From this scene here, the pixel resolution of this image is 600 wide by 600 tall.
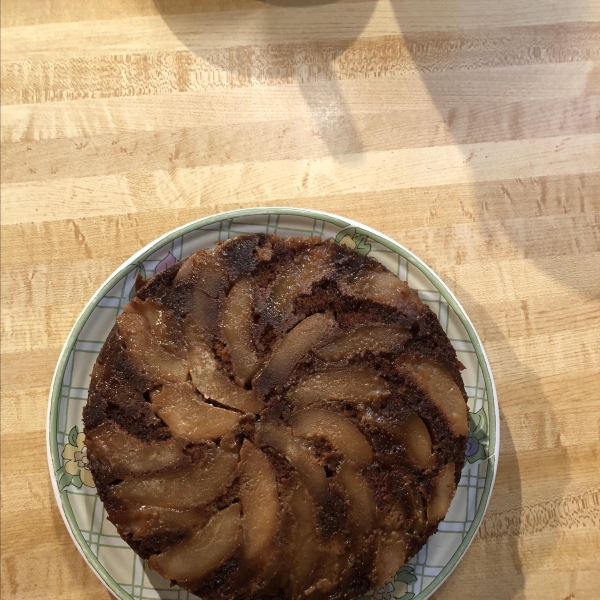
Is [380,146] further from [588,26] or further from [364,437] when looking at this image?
[364,437]

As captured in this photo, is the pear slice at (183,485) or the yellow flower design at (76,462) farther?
the yellow flower design at (76,462)

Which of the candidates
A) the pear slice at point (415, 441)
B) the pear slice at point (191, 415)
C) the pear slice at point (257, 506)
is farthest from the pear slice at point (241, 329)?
the pear slice at point (415, 441)

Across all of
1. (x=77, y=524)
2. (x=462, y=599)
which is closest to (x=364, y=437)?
(x=462, y=599)

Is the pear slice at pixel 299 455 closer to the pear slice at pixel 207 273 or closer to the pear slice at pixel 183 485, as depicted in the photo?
the pear slice at pixel 183 485

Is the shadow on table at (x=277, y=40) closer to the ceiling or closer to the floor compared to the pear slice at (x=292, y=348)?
closer to the ceiling

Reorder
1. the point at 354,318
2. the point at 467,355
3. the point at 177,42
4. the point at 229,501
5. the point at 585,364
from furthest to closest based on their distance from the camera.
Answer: the point at 177,42
the point at 585,364
the point at 467,355
the point at 354,318
the point at 229,501

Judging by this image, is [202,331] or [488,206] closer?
[202,331]

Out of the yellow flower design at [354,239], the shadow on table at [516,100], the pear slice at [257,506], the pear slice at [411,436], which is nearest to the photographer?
the pear slice at [257,506]
